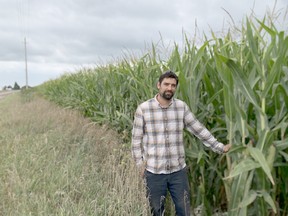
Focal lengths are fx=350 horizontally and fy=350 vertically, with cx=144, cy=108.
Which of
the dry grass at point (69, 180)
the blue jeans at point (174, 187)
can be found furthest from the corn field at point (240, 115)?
the dry grass at point (69, 180)

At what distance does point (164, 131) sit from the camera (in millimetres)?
3002

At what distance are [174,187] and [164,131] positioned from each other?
1.71ft

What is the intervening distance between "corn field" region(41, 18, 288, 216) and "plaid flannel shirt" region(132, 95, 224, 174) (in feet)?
0.45

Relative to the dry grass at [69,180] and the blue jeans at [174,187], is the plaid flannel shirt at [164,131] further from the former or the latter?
the dry grass at [69,180]

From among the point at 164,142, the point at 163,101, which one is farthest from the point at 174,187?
the point at 163,101

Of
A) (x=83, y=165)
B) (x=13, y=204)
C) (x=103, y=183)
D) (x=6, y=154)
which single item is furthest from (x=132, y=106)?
(x=13, y=204)

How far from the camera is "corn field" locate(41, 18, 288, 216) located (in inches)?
86.7

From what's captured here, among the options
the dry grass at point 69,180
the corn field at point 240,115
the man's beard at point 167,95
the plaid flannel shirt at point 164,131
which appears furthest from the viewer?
the dry grass at point 69,180

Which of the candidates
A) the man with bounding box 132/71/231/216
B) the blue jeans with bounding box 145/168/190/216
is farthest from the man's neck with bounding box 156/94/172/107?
the blue jeans with bounding box 145/168/190/216

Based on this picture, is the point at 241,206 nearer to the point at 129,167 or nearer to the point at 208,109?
the point at 208,109

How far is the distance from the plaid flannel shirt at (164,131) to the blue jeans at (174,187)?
0.06 metres

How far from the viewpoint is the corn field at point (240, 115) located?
2201mm

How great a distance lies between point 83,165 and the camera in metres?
4.43

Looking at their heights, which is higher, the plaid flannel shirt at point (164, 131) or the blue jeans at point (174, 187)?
the plaid flannel shirt at point (164, 131)
